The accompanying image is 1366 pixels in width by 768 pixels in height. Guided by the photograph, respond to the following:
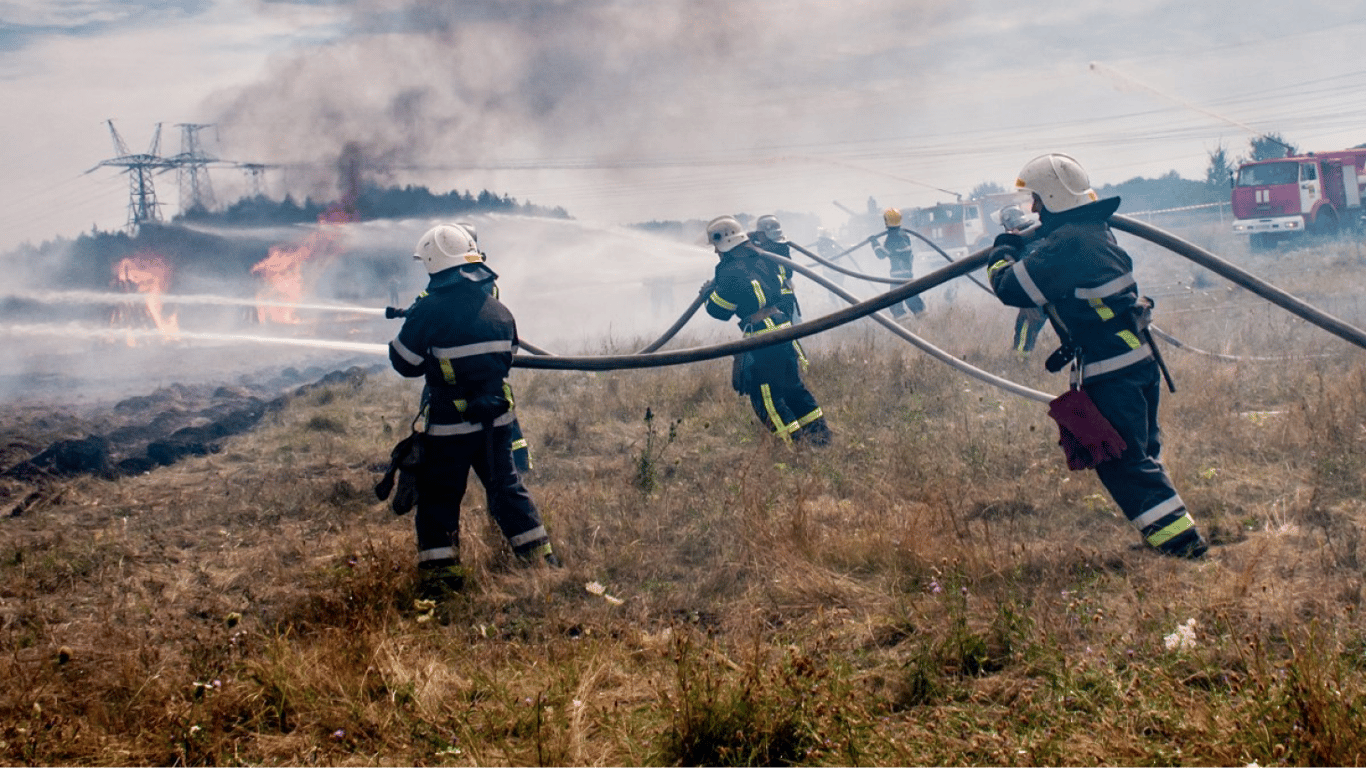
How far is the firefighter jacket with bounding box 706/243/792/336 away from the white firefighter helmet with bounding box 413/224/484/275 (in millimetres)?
2765

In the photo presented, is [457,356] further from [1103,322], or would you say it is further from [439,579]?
[1103,322]

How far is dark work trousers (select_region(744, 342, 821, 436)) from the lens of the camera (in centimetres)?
742

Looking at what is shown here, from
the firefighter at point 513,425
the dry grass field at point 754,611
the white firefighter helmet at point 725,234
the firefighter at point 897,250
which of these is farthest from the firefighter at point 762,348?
the firefighter at point 897,250

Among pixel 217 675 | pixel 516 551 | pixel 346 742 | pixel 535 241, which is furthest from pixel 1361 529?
pixel 535 241

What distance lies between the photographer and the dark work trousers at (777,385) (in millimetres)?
7422

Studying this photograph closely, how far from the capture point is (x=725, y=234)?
7918mm

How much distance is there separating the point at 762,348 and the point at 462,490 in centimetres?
306

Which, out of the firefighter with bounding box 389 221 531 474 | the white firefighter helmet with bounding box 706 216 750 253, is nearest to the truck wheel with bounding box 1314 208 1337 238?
the white firefighter helmet with bounding box 706 216 750 253

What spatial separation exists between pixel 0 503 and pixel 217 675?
5617mm

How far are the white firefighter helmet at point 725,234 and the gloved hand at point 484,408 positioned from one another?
11.4ft

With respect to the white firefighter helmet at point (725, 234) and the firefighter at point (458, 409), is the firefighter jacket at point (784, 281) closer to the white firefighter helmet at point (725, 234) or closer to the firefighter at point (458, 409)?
the white firefighter helmet at point (725, 234)

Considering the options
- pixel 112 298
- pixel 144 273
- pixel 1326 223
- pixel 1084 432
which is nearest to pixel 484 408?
pixel 1084 432

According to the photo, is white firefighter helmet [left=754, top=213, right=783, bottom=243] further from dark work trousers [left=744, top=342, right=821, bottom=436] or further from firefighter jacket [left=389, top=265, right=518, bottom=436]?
firefighter jacket [left=389, top=265, right=518, bottom=436]

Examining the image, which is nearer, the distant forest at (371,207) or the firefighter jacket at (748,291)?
the firefighter jacket at (748,291)
